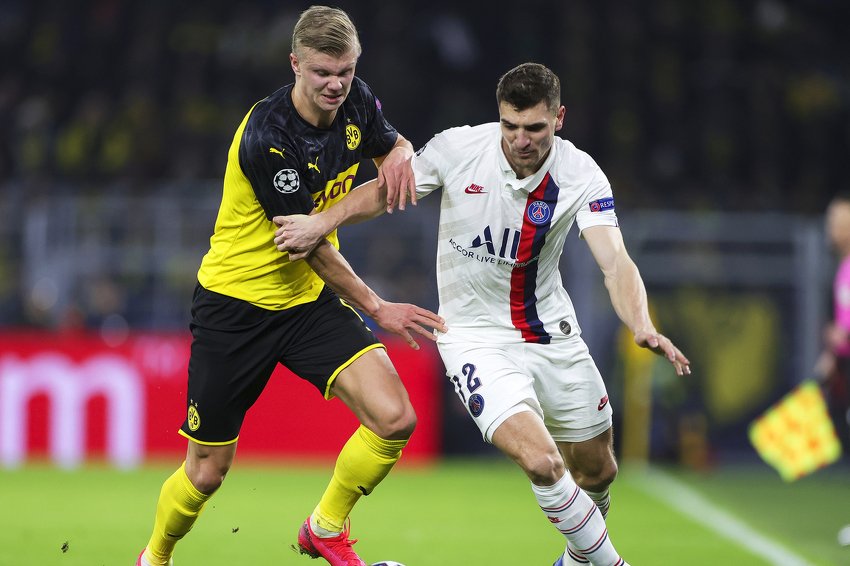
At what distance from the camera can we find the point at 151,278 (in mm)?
10242

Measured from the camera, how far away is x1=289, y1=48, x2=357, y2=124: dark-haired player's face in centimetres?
409

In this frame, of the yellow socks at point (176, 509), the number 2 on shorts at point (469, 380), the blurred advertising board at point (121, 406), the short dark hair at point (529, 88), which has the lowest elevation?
the blurred advertising board at point (121, 406)

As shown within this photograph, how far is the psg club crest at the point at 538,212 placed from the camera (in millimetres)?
4363

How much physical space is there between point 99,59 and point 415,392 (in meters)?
7.66

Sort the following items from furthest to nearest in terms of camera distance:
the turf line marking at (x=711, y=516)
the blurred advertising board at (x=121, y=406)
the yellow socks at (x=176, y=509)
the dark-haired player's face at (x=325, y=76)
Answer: the blurred advertising board at (x=121, y=406)
the turf line marking at (x=711, y=516)
the yellow socks at (x=176, y=509)
the dark-haired player's face at (x=325, y=76)

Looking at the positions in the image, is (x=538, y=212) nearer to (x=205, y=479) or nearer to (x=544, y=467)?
(x=544, y=467)

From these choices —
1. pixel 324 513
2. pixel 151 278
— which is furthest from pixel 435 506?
pixel 151 278

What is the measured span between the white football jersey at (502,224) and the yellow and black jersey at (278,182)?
346 mm

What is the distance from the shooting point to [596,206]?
438 centimetres

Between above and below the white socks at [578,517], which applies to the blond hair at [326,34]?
above

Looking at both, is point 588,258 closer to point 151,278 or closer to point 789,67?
point 151,278

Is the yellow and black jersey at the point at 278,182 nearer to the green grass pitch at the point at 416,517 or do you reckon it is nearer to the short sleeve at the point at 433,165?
the short sleeve at the point at 433,165

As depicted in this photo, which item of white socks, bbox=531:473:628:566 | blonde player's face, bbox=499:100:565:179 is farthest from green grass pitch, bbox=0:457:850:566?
blonde player's face, bbox=499:100:565:179

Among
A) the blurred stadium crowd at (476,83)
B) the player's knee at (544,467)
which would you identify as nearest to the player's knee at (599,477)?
the player's knee at (544,467)
